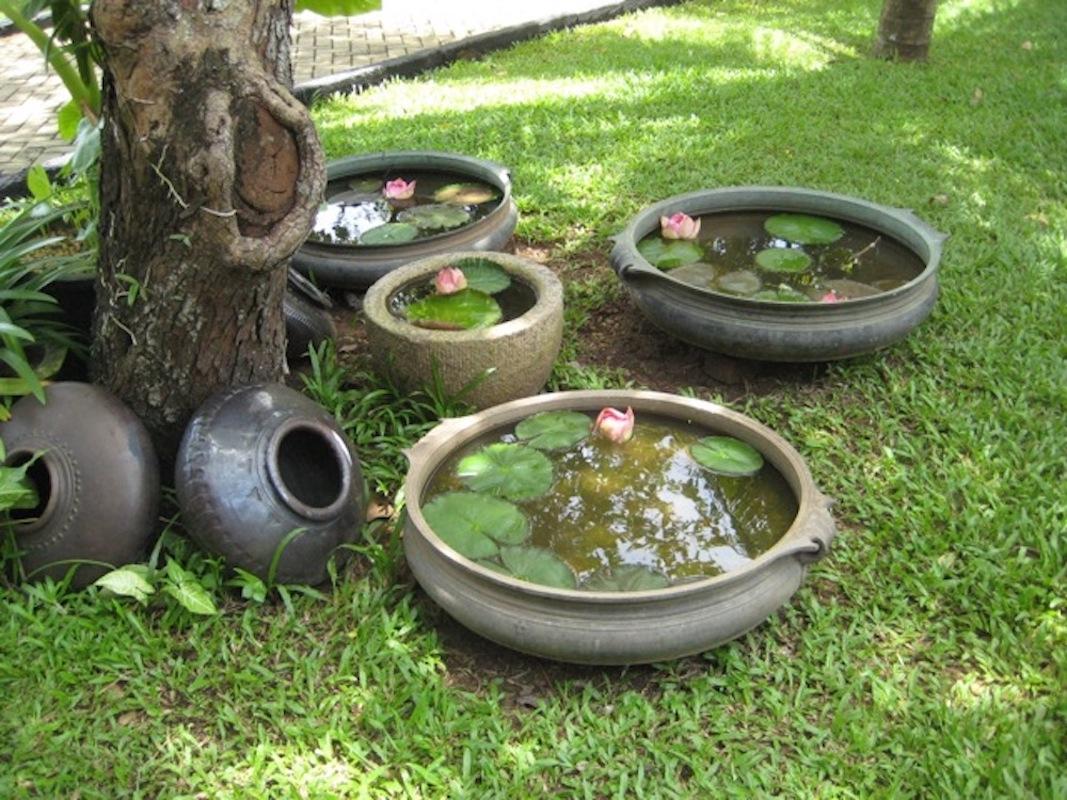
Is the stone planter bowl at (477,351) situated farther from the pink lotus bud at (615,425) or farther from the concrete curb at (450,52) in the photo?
the concrete curb at (450,52)

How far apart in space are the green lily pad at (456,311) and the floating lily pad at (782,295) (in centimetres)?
100

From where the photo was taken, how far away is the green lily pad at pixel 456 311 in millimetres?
3422

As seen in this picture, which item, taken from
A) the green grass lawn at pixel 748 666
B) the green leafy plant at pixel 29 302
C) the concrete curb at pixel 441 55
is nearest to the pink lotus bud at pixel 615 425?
the green grass lawn at pixel 748 666

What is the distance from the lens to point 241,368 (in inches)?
120

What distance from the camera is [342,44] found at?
8.21 meters

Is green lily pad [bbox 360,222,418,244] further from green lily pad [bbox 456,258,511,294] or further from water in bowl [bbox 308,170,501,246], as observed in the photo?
green lily pad [bbox 456,258,511,294]

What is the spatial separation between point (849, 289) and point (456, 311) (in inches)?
58.6

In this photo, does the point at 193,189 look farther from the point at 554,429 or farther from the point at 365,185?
the point at 365,185

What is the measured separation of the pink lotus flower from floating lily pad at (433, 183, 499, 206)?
2.80ft

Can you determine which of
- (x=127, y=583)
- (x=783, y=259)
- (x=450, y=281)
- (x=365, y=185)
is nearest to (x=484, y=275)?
(x=450, y=281)

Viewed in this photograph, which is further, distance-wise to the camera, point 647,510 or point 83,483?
point 647,510

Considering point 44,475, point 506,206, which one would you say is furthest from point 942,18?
point 44,475

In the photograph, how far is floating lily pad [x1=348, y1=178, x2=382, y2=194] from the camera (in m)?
4.68

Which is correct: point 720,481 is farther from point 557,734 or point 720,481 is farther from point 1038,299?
point 1038,299
